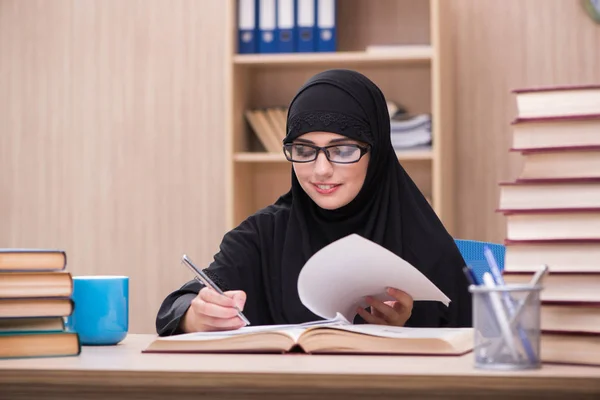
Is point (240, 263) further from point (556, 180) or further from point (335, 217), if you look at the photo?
point (556, 180)

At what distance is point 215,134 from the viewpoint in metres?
4.07

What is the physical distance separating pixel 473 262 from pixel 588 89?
1108 mm

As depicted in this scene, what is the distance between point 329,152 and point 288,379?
3.35 feet

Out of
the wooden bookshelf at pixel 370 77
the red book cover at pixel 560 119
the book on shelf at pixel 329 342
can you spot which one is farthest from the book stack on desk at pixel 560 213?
the wooden bookshelf at pixel 370 77

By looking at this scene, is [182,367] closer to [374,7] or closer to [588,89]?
[588,89]

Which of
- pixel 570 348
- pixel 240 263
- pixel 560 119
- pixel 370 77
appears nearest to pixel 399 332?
pixel 570 348

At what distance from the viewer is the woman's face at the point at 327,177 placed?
1.97m

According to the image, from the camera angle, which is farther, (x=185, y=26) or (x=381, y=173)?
(x=185, y=26)

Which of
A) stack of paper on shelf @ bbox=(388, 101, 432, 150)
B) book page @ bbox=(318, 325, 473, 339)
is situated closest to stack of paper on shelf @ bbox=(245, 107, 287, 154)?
stack of paper on shelf @ bbox=(388, 101, 432, 150)

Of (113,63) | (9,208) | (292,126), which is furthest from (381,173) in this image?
(9,208)

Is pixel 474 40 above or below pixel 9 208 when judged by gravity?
above

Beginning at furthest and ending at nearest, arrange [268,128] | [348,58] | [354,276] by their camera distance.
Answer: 1. [268,128]
2. [348,58]
3. [354,276]

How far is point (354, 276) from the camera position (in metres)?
1.48

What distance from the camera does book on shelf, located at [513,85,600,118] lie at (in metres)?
1.12
